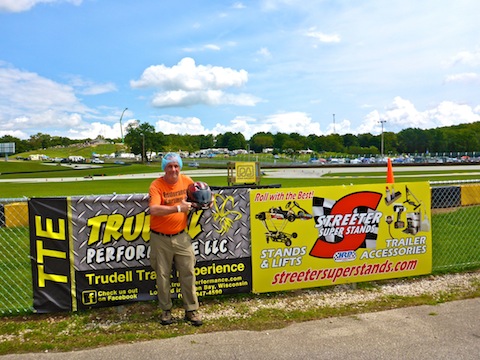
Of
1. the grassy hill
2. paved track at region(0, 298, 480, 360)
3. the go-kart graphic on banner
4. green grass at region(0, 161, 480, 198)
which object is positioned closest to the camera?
paved track at region(0, 298, 480, 360)

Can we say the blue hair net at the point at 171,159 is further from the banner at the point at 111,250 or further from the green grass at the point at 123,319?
the green grass at the point at 123,319

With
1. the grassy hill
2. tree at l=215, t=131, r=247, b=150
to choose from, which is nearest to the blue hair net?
the grassy hill

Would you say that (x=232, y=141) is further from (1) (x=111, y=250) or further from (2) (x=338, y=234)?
(1) (x=111, y=250)

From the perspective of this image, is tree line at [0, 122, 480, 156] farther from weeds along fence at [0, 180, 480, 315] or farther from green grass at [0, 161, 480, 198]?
weeds along fence at [0, 180, 480, 315]

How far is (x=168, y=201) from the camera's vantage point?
4223 millimetres

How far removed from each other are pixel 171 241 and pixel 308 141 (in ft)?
536

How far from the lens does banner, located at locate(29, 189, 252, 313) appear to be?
4.54 meters

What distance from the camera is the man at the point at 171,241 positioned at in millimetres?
4191

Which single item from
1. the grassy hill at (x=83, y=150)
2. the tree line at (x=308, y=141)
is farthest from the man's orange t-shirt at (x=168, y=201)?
the grassy hill at (x=83, y=150)

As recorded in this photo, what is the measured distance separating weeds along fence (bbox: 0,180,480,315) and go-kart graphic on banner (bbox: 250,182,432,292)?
0.81 m

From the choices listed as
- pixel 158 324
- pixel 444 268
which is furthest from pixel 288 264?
pixel 444 268

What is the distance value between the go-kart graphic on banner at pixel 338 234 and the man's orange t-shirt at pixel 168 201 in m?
1.16

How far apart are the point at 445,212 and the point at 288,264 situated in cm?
764

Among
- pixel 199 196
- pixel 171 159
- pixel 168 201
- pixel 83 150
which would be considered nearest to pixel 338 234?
pixel 199 196
